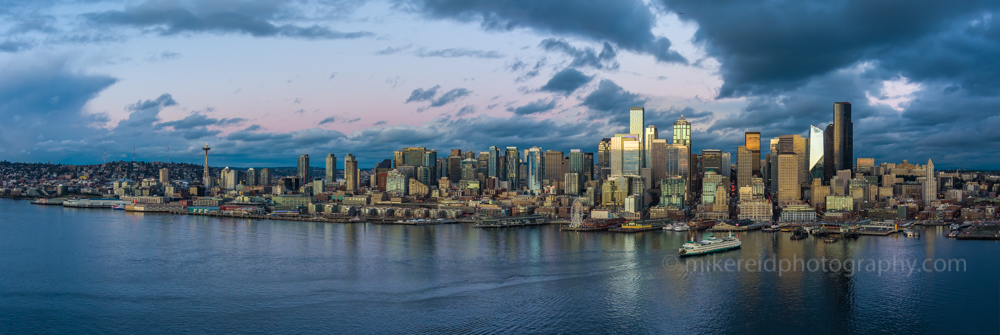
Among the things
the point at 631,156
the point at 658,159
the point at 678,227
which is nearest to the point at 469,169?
the point at 631,156

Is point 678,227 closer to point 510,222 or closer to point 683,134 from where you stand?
point 510,222

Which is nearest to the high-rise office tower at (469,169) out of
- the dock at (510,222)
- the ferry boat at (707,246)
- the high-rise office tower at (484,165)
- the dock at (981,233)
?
the high-rise office tower at (484,165)

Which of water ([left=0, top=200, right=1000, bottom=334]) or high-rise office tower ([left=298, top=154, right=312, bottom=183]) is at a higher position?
high-rise office tower ([left=298, top=154, right=312, bottom=183])

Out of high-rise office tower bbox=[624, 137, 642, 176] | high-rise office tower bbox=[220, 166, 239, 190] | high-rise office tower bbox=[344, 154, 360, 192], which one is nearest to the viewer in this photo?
high-rise office tower bbox=[624, 137, 642, 176]

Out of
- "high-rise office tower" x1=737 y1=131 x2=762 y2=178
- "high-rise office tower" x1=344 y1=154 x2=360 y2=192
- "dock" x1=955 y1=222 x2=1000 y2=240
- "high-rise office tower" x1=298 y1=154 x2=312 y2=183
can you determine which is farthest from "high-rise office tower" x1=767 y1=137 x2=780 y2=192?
"high-rise office tower" x1=298 y1=154 x2=312 y2=183

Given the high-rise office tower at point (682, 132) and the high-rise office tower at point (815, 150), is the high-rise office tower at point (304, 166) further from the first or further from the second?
the high-rise office tower at point (815, 150)

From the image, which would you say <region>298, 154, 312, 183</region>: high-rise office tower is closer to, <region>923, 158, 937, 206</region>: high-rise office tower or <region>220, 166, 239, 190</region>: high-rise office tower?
<region>220, 166, 239, 190</region>: high-rise office tower
